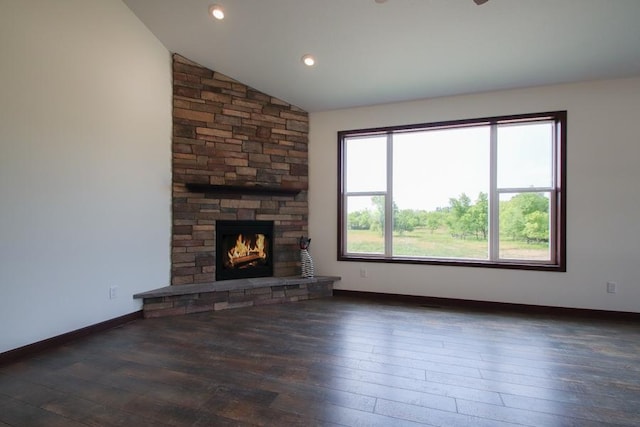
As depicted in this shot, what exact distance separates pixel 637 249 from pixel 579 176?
3.25ft

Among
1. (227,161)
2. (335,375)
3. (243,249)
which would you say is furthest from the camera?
(243,249)

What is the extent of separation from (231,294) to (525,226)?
379 centimetres

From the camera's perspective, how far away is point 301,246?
4.29m

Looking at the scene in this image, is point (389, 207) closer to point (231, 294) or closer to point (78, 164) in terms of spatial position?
point (231, 294)

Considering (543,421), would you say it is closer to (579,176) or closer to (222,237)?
(579,176)

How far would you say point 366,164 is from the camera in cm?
446

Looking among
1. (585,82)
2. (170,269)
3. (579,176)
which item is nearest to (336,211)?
(170,269)

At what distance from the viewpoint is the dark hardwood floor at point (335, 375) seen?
5.57ft

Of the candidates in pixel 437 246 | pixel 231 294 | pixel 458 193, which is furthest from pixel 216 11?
pixel 437 246

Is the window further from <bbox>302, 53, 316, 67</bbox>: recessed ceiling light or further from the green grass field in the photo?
<bbox>302, 53, 316, 67</bbox>: recessed ceiling light

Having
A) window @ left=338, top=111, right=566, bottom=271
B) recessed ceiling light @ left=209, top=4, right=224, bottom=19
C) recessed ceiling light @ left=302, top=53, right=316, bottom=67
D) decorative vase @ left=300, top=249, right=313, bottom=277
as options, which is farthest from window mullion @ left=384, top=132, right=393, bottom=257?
recessed ceiling light @ left=209, top=4, right=224, bottom=19

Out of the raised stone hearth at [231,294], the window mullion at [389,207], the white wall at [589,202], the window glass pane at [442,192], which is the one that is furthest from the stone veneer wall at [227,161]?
the white wall at [589,202]

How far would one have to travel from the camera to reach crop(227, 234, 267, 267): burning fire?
4.16m

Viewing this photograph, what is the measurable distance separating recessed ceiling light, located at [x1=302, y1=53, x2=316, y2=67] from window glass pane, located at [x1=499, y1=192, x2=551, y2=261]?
2.87 m
